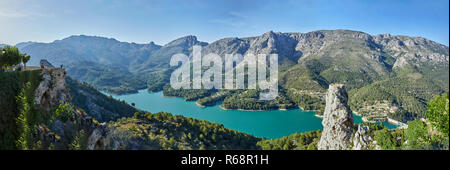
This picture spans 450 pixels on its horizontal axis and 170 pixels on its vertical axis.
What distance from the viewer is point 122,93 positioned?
86.8 m

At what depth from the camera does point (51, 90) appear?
9844 millimetres

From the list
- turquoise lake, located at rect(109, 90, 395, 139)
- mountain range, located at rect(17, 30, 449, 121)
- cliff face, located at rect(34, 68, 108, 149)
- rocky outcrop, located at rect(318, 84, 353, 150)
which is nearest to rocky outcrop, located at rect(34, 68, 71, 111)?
cliff face, located at rect(34, 68, 108, 149)

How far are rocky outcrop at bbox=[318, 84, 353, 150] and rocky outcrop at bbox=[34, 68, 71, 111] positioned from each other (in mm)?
16080

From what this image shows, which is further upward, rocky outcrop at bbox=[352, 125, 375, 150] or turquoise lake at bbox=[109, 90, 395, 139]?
rocky outcrop at bbox=[352, 125, 375, 150]

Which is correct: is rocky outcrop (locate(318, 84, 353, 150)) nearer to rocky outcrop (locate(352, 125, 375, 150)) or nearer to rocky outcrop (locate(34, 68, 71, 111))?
rocky outcrop (locate(352, 125, 375, 150))

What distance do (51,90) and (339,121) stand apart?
16.8 m

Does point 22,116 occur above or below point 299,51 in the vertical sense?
below

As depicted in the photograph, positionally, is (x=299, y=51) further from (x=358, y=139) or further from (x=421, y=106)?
(x=358, y=139)

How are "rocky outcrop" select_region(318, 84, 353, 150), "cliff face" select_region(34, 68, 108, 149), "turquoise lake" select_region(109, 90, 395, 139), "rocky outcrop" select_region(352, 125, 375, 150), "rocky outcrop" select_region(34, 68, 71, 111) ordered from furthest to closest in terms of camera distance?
"turquoise lake" select_region(109, 90, 395, 139) → "rocky outcrop" select_region(318, 84, 353, 150) → "rocky outcrop" select_region(352, 125, 375, 150) → "rocky outcrop" select_region(34, 68, 71, 111) → "cliff face" select_region(34, 68, 108, 149)

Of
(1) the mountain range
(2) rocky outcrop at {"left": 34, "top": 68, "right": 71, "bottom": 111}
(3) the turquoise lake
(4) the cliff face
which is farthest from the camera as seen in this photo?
(1) the mountain range

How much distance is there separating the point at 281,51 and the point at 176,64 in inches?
3138

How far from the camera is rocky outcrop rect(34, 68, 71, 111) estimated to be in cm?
915

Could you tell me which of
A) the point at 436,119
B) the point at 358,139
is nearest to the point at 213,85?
the point at 358,139

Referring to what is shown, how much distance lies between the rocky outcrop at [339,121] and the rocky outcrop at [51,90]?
16080 mm
